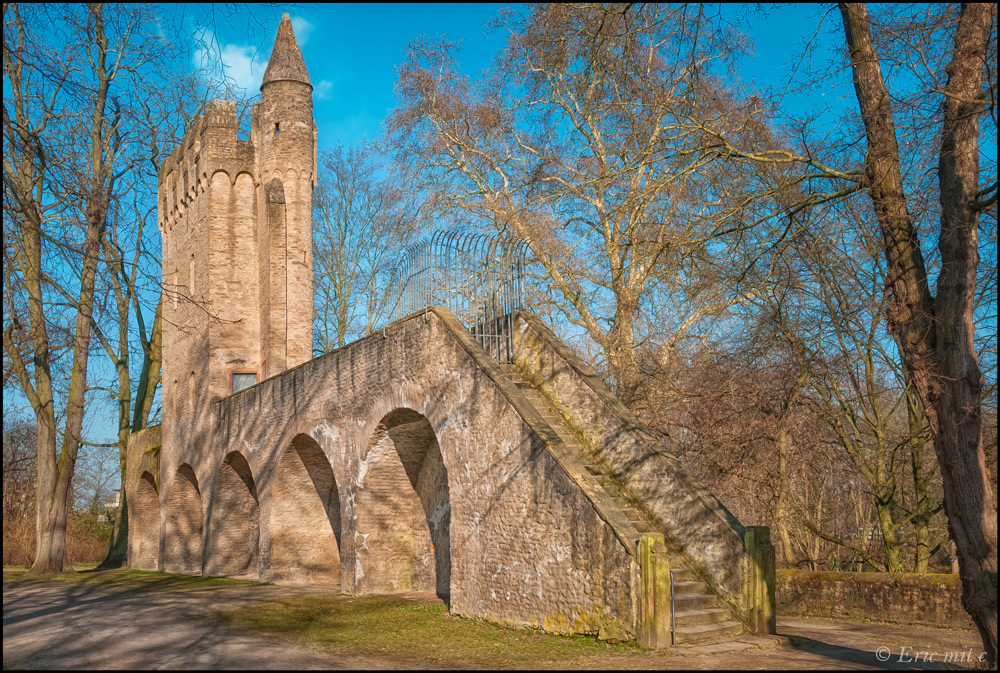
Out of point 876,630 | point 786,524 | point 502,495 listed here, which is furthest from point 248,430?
point 876,630

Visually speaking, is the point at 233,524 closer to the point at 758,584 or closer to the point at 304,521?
the point at 304,521

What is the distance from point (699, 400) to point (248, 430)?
31.4ft

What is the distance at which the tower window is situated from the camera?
67.9 feet

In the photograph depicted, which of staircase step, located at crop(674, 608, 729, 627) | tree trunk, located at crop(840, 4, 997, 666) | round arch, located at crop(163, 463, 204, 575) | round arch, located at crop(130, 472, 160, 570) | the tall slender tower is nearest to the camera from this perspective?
tree trunk, located at crop(840, 4, 997, 666)

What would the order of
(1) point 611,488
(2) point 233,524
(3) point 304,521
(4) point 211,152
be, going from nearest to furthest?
(1) point 611,488 → (3) point 304,521 → (2) point 233,524 → (4) point 211,152

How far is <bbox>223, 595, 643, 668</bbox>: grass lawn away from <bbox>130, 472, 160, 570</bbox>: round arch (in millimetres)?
13369

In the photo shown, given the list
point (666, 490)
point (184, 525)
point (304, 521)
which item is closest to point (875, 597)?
point (666, 490)

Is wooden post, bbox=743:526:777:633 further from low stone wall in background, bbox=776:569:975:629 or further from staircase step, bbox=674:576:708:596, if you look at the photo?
low stone wall in background, bbox=776:569:975:629

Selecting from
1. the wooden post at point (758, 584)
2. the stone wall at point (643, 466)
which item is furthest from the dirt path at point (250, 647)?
the stone wall at point (643, 466)

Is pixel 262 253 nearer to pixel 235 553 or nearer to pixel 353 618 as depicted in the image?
pixel 235 553

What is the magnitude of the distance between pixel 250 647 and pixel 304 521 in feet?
24.6

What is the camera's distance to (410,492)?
13680 mm

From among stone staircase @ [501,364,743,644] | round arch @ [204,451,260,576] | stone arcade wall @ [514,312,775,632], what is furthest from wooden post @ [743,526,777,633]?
round arch @ [204,451,260,576]

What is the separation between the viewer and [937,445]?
6363mm
